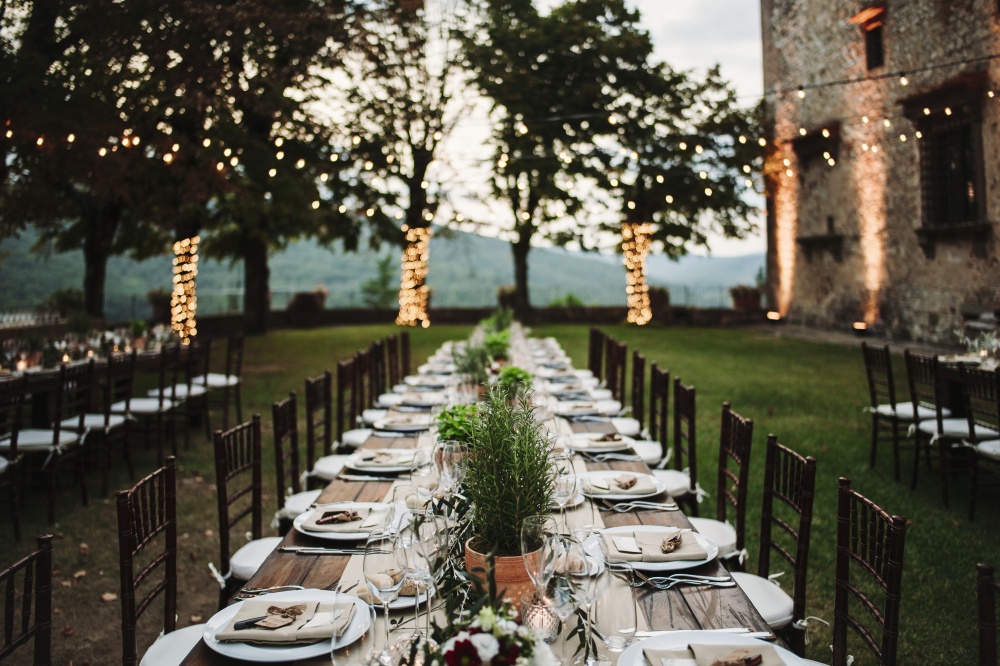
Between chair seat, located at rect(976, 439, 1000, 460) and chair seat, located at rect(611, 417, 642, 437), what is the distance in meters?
2.11

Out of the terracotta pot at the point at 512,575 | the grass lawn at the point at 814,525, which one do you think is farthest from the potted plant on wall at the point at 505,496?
the grass lawn at the point at 814,525

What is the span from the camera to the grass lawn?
A: 10.3 ft

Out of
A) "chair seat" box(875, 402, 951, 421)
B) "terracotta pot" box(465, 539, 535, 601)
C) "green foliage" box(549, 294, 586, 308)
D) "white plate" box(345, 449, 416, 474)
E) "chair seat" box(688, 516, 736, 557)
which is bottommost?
"chair seat" box(688, 516, 736, 557)

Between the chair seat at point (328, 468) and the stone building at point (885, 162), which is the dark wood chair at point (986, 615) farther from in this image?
the stone building at point (885, 162)

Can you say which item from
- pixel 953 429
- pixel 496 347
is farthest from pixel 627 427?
pixel 953 429

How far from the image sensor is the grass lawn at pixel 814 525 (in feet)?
10.3

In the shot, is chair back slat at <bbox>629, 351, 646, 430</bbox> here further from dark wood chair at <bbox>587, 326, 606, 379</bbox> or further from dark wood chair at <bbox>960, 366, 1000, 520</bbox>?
dark wood chair at <bbox>587, 326, 606, 379</bbox>

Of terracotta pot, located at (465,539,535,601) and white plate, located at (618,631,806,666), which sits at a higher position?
terracotta pot, located at (465,539,535,601)

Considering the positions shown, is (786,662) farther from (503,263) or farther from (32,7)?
(503,263)

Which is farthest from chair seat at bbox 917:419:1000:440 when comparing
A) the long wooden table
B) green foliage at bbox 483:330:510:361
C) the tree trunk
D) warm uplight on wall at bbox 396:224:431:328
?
the tree trunk

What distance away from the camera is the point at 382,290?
2389 centimetres

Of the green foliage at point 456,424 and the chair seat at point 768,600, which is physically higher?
the green foliage at point 456,424

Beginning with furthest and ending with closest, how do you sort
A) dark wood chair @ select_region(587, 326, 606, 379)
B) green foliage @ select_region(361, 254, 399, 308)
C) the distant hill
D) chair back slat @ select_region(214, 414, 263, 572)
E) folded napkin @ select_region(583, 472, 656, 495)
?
green foliage @ select_region(361, 254, 399, 308), the distant hill, dark wood chair @ select_region(587, 326, 606, 379), chair back slat @ select_region(214, 414, 263, 572), folded napkin @ select_region(583, 472, 656, 495)

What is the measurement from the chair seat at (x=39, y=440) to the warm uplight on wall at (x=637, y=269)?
1587cm
